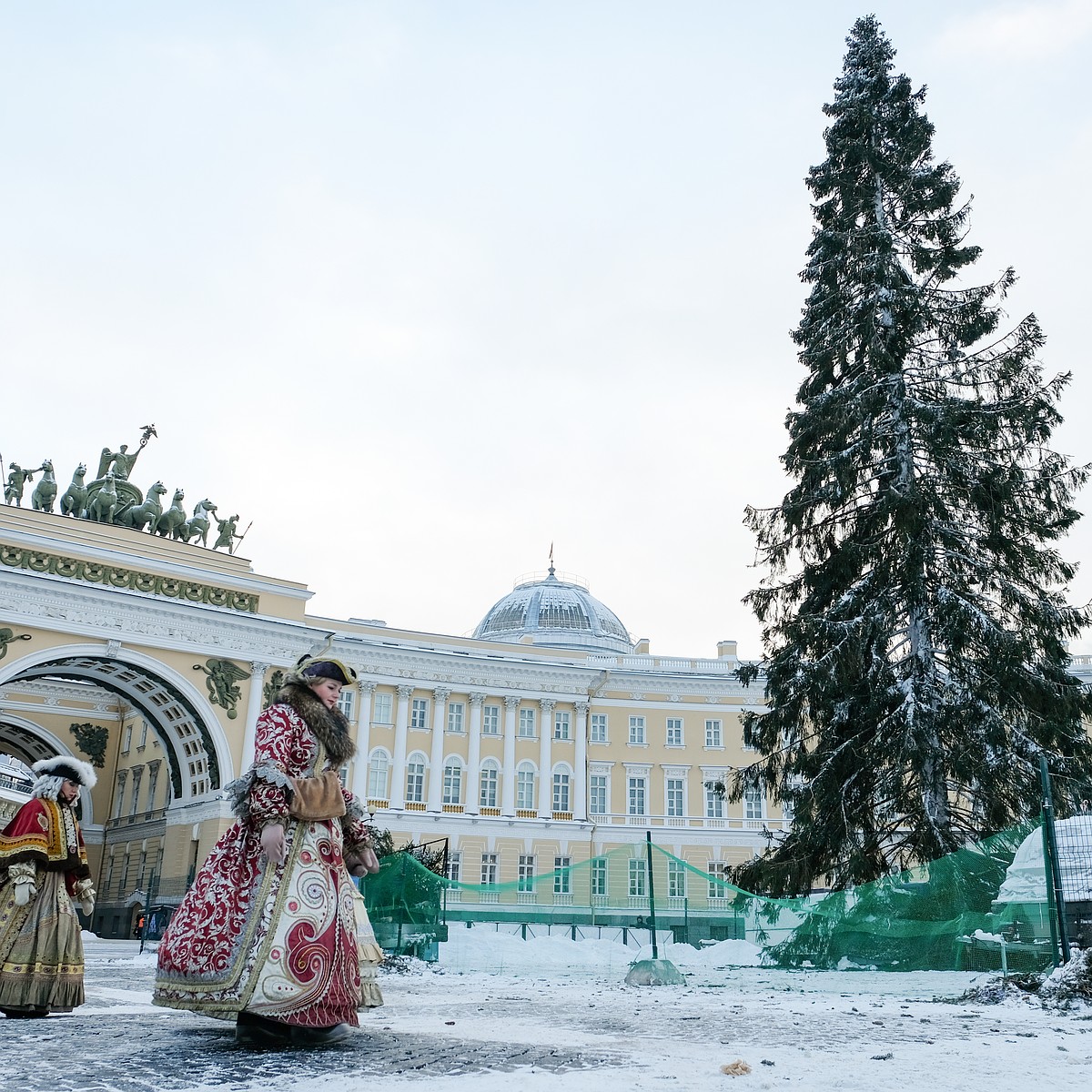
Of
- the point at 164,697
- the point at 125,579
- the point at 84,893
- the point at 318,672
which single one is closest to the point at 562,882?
the point at 84,893

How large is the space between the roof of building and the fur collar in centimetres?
4813

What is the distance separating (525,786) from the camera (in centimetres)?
4572

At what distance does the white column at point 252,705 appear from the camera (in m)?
35.0

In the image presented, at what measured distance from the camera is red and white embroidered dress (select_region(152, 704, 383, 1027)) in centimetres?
500

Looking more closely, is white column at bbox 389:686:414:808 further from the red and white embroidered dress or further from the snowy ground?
the red and white embroidered dress

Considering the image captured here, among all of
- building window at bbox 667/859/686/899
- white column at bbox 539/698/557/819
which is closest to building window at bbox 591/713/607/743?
white column at bbox 539/698/557/819

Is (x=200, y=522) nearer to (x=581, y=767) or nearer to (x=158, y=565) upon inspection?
(x=158, y=565)

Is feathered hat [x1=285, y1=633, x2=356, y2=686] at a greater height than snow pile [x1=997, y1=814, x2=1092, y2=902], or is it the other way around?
feathered hat [x1=285, y1=633, x2=356, y2=686]

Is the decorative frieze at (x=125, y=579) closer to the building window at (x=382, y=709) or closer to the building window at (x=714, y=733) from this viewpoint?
the building window at (x=382, y=709)

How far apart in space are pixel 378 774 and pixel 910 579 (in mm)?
31060

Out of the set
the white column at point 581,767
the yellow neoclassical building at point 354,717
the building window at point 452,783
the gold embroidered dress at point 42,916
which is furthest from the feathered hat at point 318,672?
the white column at point 581,767

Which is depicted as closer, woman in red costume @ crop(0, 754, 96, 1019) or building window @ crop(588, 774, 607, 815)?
woman in red costume @ crop(0, 754, 96, 1019)

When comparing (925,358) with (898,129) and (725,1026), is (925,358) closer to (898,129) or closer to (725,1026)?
(898,129)

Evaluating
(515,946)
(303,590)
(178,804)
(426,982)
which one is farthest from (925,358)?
(178,804)
